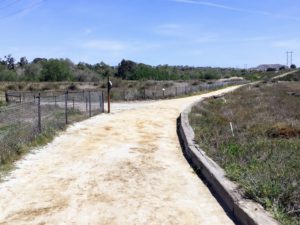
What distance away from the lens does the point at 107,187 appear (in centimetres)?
820

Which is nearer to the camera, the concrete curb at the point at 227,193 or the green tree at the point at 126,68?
the concrete curb at the point at 227,193

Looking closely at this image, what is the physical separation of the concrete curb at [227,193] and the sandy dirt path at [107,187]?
0.52ft

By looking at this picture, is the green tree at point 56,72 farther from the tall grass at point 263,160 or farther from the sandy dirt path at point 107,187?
the sandy dirt path at point 107,187

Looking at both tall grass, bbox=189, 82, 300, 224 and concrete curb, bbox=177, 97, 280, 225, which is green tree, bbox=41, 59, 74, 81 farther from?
concrete curb, bbox=177, 97, 280, 225

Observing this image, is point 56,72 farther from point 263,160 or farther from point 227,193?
point 227,193

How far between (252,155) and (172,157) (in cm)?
211

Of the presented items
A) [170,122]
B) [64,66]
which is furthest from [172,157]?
[64,66]

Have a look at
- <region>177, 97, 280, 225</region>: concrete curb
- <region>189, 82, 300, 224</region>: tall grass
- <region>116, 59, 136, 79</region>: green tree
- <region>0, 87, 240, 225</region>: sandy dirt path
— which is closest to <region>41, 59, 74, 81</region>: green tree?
<region>116, 59, 136, 79</region>: green tree

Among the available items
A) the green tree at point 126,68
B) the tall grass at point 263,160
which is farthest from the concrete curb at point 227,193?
the green tree at point 126,68

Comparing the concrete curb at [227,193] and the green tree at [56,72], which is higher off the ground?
the green tree at [56,72]

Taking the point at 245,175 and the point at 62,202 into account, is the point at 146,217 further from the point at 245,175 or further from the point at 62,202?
the point at 245,175

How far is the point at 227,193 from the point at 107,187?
218 centimetres

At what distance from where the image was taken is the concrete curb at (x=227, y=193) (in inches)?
235

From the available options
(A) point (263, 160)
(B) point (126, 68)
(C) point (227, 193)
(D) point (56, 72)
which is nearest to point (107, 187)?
(C) point (227, 193)
